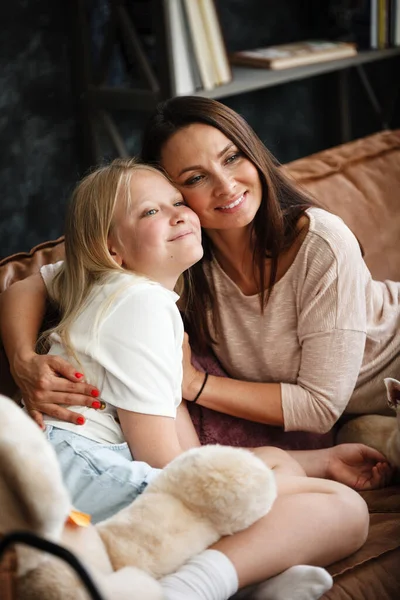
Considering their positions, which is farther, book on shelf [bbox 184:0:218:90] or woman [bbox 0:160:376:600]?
book on shelf [bbox 184:0:218:90]

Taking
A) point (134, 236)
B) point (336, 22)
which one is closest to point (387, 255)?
point (134, 236)

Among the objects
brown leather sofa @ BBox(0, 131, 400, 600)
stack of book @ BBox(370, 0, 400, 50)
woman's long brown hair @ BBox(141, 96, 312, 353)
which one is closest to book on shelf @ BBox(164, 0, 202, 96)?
brown leather sofa @ BBox(0, 131, 400, 600)

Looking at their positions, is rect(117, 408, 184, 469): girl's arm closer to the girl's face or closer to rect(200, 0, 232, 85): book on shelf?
the girl's face

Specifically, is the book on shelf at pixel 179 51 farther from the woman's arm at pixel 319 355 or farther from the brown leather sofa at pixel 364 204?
the woman's arm at pixel 319 355

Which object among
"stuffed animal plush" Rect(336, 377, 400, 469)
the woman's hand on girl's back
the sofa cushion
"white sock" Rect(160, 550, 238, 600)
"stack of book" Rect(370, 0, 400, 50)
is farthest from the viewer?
"stack of book" Rect(370, 0, 400, 50)

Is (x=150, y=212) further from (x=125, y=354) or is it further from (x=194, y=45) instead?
(x=194, y=45)

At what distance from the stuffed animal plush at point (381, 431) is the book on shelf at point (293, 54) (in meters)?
1.44

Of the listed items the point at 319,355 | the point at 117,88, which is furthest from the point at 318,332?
the point at 117,88

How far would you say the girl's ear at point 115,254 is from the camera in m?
1.49

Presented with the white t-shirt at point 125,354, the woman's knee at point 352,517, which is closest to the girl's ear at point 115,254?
the white t-shirt at point 125,354

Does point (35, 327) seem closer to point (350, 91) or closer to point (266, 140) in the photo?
point (266, 140)

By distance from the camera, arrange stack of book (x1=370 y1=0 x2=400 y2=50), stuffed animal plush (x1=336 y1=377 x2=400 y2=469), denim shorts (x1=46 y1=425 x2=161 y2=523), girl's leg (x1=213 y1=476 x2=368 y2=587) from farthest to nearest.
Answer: stack of book (x1=370 y1=0 x2=400 y2=50)
stuffed animal plush (x1=336 y1=377 x2=400 y2=469)
denim shorts (x1=46 y1=425 x2=161 y2=523)
girl's leg (x1=213 y1=476 x2=368 y2=587)

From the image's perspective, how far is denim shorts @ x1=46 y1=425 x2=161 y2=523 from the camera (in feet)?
3.99

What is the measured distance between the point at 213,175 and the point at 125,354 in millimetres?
420
